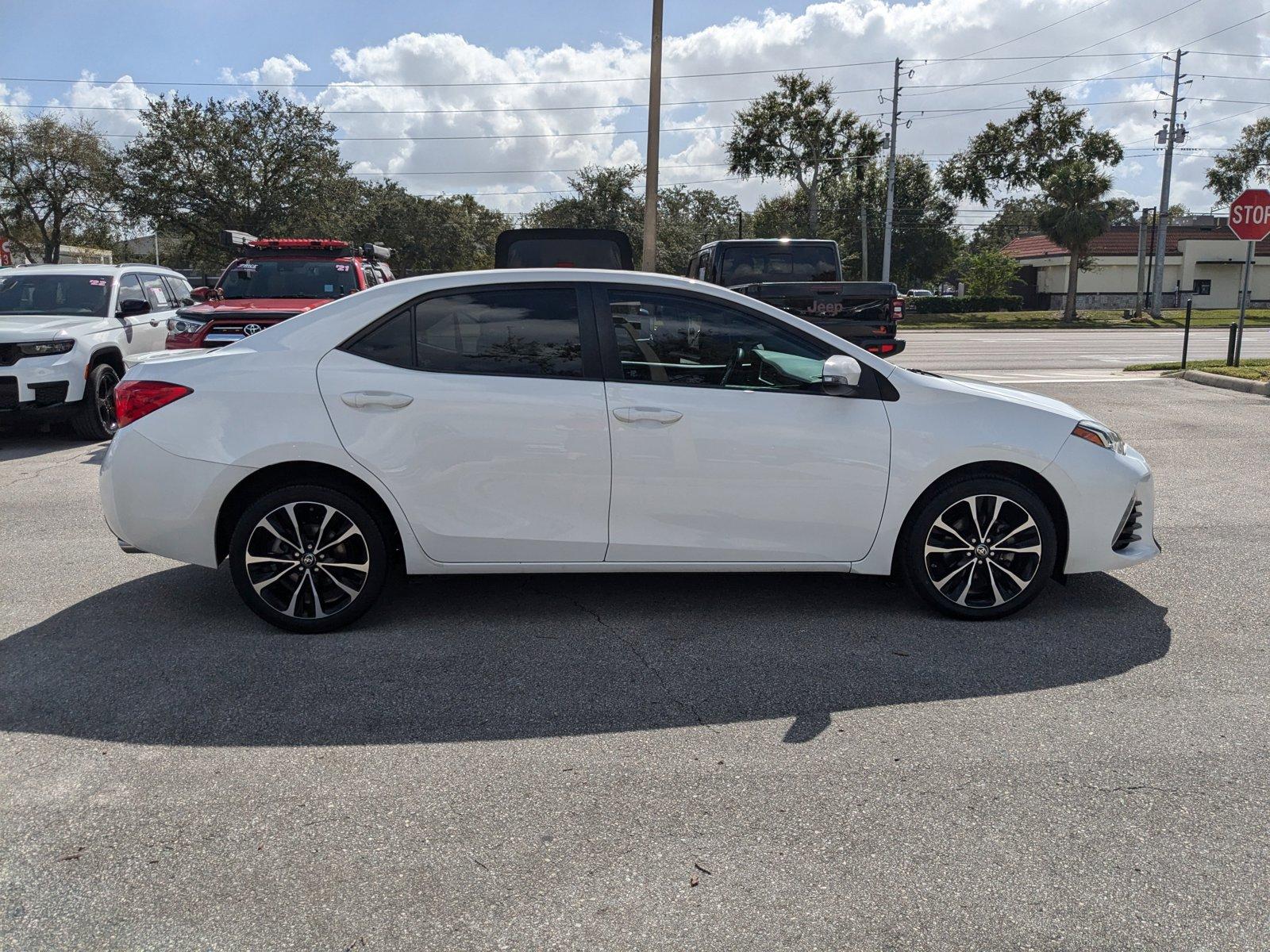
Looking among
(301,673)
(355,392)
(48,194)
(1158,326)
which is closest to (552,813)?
(301,673)

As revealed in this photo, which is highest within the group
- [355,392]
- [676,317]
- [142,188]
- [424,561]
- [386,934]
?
[142,188]

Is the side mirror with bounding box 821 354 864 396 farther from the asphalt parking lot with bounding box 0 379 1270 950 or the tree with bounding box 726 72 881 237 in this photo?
the tree with bounding box 726 72 881 237

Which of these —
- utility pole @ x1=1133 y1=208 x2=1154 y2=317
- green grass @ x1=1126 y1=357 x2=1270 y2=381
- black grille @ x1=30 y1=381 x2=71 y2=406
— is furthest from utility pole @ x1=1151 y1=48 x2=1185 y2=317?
black grille @ x1=30 y1=381 x2=71 y2=406

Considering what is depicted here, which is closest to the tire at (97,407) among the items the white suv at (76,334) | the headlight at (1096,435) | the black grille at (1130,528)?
the white suv at (76,334)

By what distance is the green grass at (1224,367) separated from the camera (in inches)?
624

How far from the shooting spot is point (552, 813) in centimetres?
330

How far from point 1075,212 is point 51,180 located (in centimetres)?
4717

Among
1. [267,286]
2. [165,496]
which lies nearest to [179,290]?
[267,286]

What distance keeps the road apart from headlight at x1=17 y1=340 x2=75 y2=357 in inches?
528

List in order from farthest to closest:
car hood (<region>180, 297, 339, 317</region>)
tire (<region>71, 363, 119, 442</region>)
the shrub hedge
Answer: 1. the shrub hedge
2. tire (<region>71, 363, 119, 442</region>)
3. car hood (<region>180, 297, 339, 317</region>)

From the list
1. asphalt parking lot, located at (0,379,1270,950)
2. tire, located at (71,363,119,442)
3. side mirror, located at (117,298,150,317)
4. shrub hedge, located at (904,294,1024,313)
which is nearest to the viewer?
asphalt parking lot, located at (0,379,1270,950)

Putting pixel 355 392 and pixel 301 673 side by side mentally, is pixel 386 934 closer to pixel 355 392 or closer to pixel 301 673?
pixel 301 673

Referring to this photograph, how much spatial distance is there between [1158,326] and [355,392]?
45.5 m

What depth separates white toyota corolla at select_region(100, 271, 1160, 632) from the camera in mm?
4789
